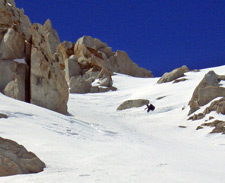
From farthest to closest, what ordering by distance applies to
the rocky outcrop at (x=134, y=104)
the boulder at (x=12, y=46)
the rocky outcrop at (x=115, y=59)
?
1. the rocky outcrop at (x=115, y=59)
2. the rocky outcrop at (x=134, y=104)
3. the boulder at (x=12, y=46)

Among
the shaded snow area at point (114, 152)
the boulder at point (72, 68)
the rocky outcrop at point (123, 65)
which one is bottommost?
the shaded snow area at point (114, 152)

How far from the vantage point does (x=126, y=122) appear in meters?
22.7

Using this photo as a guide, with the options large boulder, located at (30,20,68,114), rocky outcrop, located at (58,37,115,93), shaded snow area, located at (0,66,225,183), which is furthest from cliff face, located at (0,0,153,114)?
rocky outcrop, located at (58,37,115,93)

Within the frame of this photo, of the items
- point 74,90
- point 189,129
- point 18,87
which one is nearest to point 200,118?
point 189,129

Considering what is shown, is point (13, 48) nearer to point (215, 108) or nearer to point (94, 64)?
point (215, 108)

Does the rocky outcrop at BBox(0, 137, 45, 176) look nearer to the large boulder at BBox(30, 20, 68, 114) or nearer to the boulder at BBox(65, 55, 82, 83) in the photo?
the large boulder at BBox(30, 20, 68, 114)

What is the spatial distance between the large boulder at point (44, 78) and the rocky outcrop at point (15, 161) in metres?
12.8

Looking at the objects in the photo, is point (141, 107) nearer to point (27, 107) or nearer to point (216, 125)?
point (216, 125)

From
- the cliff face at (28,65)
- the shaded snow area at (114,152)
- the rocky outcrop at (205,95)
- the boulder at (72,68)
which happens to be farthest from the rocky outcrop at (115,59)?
the shaded snow area at (114,152)

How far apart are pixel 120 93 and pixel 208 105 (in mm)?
17303

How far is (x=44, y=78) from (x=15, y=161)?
545 inches

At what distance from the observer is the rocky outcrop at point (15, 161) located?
20.0ft

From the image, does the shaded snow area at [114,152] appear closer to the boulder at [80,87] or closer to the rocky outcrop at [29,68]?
the rocky outcrop at [29,68]

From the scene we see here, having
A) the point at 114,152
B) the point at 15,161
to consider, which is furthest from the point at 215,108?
the point at 15,161
